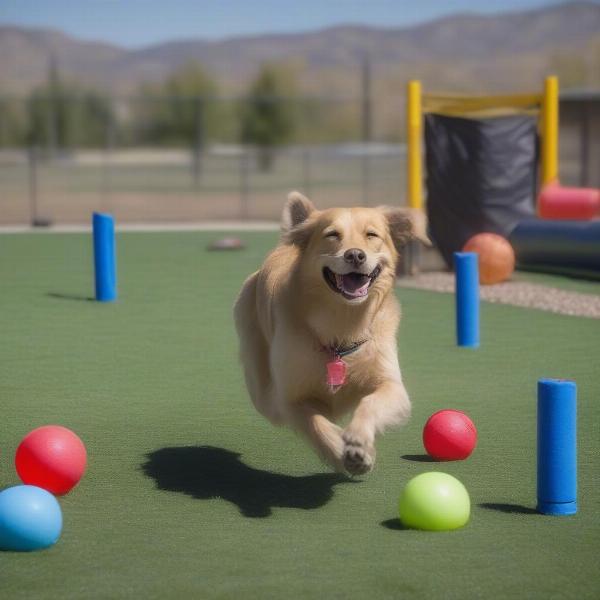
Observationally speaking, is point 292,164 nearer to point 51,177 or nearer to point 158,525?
point 51,177

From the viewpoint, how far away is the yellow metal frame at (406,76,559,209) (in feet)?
57.6

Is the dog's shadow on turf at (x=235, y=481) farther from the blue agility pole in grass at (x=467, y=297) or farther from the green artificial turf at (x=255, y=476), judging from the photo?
the blue agility pole in grass at (x=467, y=297)

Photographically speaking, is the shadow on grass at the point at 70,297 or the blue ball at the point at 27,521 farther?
the shadow on grass at the point at 70,297

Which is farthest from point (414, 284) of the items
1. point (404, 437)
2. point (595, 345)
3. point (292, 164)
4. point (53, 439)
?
point (292, 164)

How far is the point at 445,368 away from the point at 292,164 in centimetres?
6221

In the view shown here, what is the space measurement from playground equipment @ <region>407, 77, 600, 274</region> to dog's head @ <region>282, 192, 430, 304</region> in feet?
34.2

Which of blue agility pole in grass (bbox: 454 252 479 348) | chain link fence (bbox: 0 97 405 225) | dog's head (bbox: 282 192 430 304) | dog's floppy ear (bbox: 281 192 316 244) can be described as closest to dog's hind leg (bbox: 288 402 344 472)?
dog's head (bbox: 282 192 430 304)

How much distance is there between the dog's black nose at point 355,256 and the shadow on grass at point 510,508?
141 cm

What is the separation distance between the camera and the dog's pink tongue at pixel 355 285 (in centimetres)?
666

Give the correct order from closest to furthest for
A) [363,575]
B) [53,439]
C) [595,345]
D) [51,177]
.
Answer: [363,575] → [53,439] → [595,345] → [51,177]

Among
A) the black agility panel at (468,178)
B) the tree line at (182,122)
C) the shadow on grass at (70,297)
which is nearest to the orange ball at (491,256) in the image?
the black agility panel at (468,178)

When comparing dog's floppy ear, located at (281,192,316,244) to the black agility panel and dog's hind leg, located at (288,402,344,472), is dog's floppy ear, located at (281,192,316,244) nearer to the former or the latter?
dog's hind leg, located at (288,402,344,472)

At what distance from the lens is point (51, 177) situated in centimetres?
5581

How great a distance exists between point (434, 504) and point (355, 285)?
138cm
